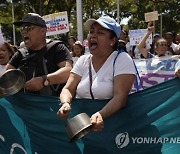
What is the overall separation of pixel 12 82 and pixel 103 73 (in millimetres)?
811

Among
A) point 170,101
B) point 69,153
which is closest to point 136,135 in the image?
point 170,101

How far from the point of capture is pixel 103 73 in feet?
10.5

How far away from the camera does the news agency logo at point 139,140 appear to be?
125 inches

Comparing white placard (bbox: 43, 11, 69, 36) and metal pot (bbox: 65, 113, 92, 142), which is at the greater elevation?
white placard (bbox: 43, 11, 69, 36)

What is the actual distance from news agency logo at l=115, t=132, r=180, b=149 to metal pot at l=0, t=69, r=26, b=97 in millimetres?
962

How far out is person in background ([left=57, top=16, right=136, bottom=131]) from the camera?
310cm

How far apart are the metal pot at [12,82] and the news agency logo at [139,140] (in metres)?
0.96

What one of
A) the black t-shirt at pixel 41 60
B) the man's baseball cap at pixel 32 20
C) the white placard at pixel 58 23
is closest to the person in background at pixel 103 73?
the black t-shirt at pixel 41 60

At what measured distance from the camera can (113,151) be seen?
10.7ft

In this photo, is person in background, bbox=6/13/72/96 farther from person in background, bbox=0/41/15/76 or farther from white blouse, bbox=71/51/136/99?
person in background, bbox=0/41/15/76

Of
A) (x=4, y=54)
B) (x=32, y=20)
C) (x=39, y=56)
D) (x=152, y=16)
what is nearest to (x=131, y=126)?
(x=39, y=56)

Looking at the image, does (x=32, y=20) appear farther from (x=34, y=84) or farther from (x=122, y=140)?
(x=122, y=140)

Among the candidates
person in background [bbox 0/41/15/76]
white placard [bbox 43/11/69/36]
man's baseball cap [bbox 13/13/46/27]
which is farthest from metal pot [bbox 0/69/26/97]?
white placard [bbox 43/11/69/36]

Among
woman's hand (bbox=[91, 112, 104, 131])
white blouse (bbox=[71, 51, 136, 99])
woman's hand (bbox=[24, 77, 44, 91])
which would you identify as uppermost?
white blouse (bbox=[71, 51, 136, 99])
